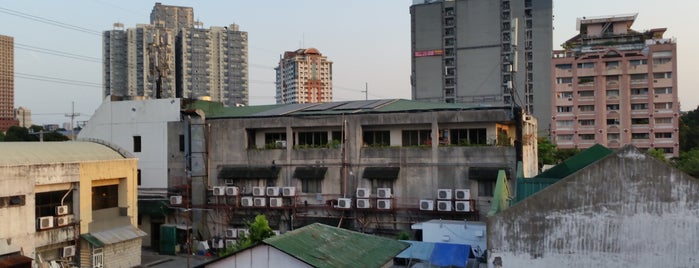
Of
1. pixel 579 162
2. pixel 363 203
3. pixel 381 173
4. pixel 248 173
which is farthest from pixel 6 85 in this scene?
pixel 579 162

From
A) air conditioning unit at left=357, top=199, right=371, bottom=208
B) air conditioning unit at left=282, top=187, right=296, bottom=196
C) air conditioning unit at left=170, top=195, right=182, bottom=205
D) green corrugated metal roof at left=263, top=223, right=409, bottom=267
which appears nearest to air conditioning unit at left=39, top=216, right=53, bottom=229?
air conditioning unit at left=170, top=195, right=182, bottom=205

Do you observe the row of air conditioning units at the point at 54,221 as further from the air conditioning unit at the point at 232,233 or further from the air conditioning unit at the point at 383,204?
the air conditioning unit at the point at 383,204

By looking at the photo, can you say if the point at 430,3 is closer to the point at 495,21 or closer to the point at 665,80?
the point at 495,21

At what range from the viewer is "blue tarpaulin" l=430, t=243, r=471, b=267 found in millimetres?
16734

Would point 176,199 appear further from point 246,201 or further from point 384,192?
point 384,192

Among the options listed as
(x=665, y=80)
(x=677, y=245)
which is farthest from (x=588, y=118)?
(x=677, y=245)

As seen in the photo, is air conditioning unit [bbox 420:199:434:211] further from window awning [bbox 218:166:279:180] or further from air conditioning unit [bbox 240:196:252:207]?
air conditioning unit [bbox 240:196:252:207]

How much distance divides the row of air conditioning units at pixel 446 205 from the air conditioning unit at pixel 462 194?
22 cm

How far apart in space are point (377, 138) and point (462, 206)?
5.84 meters

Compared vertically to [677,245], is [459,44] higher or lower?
higher

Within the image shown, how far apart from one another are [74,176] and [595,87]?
67.0 m

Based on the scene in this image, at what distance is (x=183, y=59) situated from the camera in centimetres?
9450

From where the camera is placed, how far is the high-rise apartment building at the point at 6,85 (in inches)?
4296

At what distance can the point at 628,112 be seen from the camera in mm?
69125
